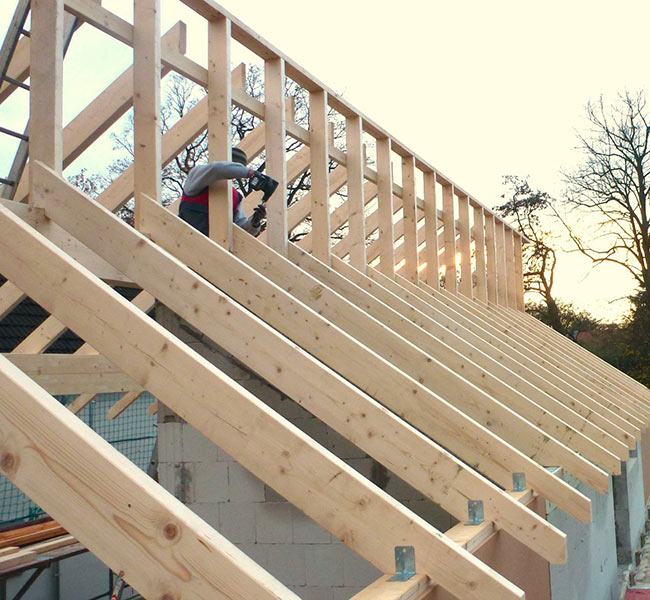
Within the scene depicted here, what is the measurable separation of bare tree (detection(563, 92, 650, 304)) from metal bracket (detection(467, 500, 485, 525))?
1785 centimetres

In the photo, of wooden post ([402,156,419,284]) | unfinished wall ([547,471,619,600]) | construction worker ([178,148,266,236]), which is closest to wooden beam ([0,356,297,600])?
unfinished wall ([547,471,619,600])

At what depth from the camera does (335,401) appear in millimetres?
3330

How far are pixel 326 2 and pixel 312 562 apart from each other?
1130 cm

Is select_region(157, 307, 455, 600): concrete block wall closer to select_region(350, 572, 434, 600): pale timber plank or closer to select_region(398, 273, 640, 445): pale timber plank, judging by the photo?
select_region(350, 572, 434, 600): pale timber plank

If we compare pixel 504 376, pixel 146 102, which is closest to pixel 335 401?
pixel 146 102

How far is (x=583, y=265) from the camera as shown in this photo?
21.3 metres

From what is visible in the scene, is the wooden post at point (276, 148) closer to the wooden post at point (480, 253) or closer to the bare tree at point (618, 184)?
the wooden post at point (480, 253)

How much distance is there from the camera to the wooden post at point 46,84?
3.95 m

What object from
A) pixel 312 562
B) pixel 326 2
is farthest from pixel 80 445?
pixel 326 2

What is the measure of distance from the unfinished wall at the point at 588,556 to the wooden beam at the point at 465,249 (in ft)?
14.0

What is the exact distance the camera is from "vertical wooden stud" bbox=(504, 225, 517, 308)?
522 inches

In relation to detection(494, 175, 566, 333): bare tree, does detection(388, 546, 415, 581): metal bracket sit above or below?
below

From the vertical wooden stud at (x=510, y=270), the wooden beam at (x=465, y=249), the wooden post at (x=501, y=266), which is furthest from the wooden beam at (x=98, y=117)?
the vertical wooden stud at (x=510, y=270)

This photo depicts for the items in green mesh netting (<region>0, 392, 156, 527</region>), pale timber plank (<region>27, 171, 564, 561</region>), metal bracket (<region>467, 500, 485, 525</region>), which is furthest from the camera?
green mesh netting (<region>0, 392, 156, 527</region>)
